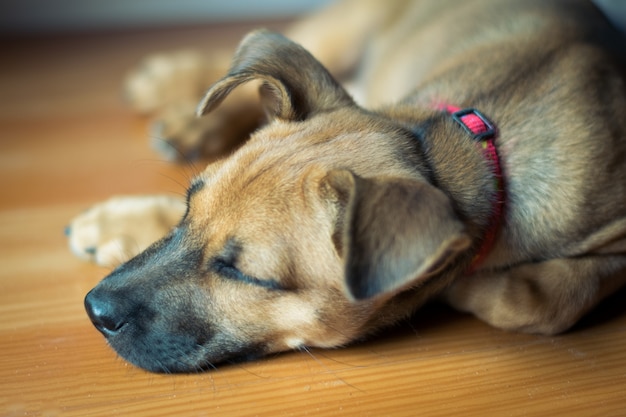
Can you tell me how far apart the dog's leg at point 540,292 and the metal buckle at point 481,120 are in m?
0.47

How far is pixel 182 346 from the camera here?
7.45 feet

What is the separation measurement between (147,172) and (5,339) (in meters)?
1.42

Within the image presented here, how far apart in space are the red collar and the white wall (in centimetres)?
488

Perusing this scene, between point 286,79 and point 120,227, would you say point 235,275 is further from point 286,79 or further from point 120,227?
point 120,227

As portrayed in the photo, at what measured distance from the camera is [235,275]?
7.31ft

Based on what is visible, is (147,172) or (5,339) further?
(147,172)

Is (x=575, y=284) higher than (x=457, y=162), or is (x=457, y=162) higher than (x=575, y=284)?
(x=457, y=162)

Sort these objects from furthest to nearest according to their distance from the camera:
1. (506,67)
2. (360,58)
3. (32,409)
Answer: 1. (360,58)
2. (506,67)
3. (32,409)

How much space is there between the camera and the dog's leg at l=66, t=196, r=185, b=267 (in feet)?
9.53

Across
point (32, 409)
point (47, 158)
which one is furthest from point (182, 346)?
point (47, 158)

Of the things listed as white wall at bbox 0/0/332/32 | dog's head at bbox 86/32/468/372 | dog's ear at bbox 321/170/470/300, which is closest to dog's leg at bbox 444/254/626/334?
dog's head at bbox 86/32/468/372

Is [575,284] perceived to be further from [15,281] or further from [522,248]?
[15,281]

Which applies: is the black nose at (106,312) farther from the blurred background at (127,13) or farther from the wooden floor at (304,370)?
the blurred background at (127,13)

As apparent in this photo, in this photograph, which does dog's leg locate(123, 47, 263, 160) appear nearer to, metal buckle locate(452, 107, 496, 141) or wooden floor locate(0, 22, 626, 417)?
wooden floor locate(0, 22, 626, 417)
